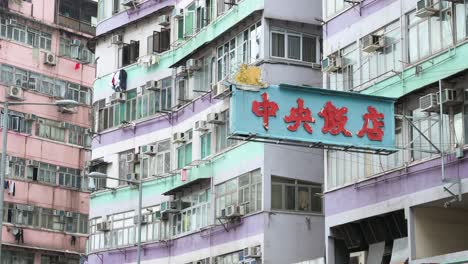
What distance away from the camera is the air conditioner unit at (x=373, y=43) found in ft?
82.3

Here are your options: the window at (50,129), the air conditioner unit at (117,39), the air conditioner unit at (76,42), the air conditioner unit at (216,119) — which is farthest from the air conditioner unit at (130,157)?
the air conditioner unit at (76,42)

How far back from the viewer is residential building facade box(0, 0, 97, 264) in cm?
4866

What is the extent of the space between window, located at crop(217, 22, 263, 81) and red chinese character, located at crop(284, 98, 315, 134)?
980 centimetres

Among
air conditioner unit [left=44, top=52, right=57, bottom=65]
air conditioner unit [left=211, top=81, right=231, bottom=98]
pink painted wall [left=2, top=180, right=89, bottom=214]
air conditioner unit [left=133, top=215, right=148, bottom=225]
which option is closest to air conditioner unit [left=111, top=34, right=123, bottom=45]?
air conditioner unit [left=133, top=215, right=148, bottom=225]

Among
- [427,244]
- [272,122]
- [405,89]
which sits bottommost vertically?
[427,244]

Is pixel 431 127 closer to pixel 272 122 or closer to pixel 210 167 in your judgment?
pixel 272 122

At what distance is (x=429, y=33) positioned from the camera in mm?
23484

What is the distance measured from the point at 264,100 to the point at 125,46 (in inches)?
828

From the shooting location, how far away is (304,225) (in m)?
30.5

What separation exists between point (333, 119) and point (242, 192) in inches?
428

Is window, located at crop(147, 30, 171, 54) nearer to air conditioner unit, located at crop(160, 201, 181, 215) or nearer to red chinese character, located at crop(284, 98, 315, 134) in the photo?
air conditioner unit, located at crop(160, 201, 181, 215)

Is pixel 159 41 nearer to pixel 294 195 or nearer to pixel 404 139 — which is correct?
pixel 294 195

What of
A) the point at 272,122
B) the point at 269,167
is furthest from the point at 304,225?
the point at 272,122

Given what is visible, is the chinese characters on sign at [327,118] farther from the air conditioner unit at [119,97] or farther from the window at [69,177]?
the window at [69,177]
